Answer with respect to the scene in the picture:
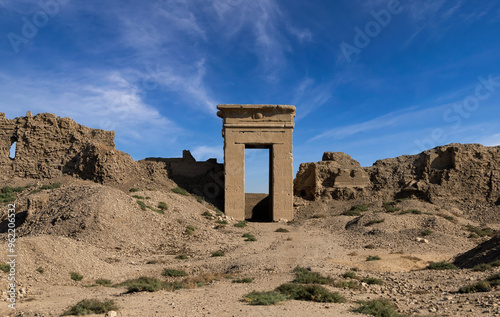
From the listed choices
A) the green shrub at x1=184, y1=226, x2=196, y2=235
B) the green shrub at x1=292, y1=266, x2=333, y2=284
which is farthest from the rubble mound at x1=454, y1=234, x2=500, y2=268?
the green shrub at x1=184, y1=226, x2=196, y2=235

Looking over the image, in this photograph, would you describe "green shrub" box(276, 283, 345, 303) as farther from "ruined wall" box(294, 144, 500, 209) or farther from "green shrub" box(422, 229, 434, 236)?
"ruined wall" box(294, 144, 500, 209)

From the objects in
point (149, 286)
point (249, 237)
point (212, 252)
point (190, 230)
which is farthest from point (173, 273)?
point (249, 237)

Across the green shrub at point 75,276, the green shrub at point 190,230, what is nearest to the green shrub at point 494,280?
the green shrub at point 75,276

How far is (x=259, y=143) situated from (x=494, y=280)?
16.1m

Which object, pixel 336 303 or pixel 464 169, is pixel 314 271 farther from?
pixel 464 169

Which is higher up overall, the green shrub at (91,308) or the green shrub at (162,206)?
the green shrub at (162,206)

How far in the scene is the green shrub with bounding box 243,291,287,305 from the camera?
6934 mm

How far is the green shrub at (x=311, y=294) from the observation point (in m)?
7.14

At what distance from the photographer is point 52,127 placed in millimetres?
23359

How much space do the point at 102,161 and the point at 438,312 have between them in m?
19.6

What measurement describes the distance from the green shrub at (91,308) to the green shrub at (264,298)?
244 cm

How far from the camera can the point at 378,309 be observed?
632 centimetres

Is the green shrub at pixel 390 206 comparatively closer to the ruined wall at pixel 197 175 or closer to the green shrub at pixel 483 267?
the ruined wall at pixel 197 175

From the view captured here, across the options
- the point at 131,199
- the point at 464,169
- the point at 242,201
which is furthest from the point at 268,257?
the point at 464,169
